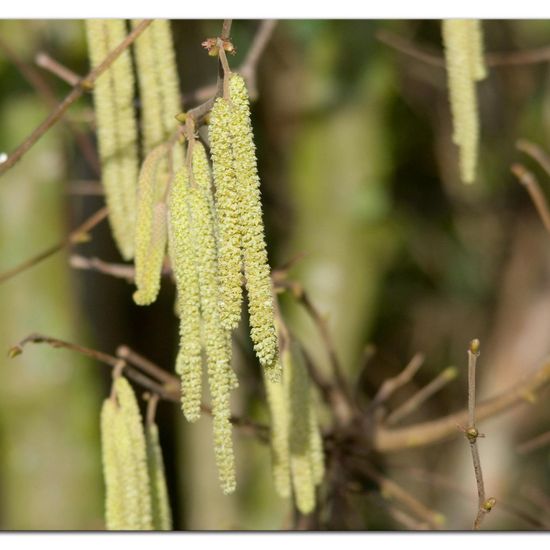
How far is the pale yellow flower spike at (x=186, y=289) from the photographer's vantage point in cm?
64

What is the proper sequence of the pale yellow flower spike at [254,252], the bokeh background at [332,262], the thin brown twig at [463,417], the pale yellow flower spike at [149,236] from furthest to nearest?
the bokeh background at [332,262], the thin brown twig at [463,417], the pale yellow flower spike at [149,236], the pale yellow flower spike at [254,252]

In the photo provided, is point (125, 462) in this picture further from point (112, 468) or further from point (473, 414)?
point (473, 414)

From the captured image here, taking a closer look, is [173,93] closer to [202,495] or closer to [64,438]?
[64,438]

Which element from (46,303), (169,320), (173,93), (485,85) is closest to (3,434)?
(46,303)

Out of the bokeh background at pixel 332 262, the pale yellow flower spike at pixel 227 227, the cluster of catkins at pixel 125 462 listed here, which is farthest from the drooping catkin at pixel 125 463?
the bokeh background at pixel 332 262

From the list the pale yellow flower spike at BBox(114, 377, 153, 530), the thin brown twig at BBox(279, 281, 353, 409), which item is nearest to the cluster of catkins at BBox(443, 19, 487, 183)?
the thin brown twig at BBox(279, 281, 353, 409)

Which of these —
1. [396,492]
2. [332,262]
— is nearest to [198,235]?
[396,492]

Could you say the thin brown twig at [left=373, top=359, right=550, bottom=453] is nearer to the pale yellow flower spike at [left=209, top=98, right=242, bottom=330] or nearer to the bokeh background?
the bokeh background

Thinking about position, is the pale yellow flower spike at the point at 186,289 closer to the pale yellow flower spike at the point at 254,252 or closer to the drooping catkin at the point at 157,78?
the pale yellow flower spike at the point at 254,252

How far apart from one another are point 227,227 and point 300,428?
0.98 feet

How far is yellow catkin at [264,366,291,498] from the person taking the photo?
0.84m

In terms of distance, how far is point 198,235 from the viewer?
0.63 m

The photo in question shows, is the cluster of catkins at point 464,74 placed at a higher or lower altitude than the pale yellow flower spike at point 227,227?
higher

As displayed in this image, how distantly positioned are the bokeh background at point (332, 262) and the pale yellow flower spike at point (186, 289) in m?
0.48
